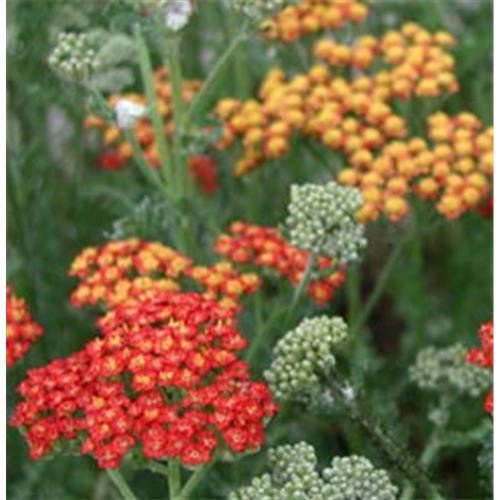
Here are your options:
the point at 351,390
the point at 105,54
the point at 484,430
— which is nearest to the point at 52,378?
the point at 351,390

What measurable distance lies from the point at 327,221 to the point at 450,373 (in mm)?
562

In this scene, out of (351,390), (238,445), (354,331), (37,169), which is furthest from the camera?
(37,169)

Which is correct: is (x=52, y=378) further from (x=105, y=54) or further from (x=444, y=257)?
(x=444, y=257)

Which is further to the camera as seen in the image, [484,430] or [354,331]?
[354,331]

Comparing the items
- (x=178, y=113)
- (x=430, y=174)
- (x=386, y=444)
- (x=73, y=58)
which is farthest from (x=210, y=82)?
(x=386, y=444)

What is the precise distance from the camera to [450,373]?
3996 mm

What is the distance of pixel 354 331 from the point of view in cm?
443

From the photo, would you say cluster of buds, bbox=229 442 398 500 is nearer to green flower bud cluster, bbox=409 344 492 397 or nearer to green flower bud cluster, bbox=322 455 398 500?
green flower bud cluster, bbox=322 455 398 500

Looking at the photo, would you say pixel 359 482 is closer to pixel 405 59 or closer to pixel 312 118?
pixel 312 118

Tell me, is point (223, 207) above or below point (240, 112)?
below

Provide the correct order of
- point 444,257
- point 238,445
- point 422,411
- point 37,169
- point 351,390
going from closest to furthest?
point 238,445, point 351,390, point 422,411, point 37,169, point 444,257

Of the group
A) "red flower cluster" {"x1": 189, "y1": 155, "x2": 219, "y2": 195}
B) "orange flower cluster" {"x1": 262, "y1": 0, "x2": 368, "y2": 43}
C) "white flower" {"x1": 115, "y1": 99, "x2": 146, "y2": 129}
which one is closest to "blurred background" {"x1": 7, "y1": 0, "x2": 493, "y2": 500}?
"red flower cluster" {"x1": 189, "y1": 155, "x2": 219, "y2": 195}

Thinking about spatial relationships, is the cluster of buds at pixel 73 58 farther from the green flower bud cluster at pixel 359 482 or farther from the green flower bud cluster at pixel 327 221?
the green flower bud cluster at pixel 359 482

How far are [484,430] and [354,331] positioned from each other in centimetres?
81
